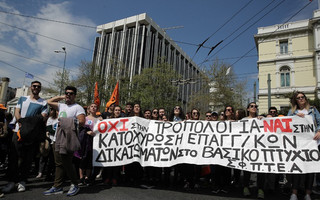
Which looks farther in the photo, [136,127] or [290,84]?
[290,84]

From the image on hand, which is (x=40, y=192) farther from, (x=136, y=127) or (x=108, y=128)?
(x=136, y=127)

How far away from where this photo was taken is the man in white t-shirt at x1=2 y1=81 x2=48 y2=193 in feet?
12.4

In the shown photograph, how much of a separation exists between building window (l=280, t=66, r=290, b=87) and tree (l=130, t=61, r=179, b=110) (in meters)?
15.7

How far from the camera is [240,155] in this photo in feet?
13.1

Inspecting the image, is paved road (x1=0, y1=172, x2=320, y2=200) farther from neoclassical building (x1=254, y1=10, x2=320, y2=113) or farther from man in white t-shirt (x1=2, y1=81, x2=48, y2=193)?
neoclassical building (x1=254, y1=10, x2=320, y2=113)

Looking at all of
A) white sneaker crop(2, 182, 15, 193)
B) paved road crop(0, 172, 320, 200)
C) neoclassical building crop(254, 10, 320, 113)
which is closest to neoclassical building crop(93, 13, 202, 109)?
neoclassical building crop(254, 10, 320, 113)

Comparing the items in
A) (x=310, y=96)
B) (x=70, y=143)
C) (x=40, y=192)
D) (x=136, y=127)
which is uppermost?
(x=310, y=96)

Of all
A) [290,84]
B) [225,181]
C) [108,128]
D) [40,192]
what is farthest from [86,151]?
[290,84]

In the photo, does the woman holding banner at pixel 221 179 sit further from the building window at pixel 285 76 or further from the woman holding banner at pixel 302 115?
the building window at pixel 285 76

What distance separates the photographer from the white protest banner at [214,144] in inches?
150

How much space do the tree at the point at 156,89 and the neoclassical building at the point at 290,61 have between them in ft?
44.0

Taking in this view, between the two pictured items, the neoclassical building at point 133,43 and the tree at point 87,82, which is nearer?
the tree at point 87,82

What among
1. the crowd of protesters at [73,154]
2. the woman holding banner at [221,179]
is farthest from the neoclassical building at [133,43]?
the woman holding banner at [221,179]

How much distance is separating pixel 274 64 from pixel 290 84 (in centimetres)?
349
